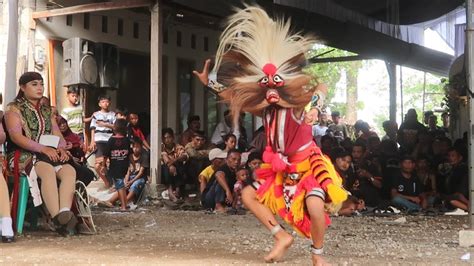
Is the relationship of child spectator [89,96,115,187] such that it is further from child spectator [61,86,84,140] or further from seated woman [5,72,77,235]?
seated woman [5,72,77,235]

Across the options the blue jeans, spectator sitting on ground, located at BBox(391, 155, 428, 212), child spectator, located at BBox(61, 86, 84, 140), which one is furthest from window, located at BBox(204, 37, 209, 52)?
the blue jeans

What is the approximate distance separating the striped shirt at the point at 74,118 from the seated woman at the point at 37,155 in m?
4.86

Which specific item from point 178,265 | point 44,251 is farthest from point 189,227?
point 178,265

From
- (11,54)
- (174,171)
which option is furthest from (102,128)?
(11,54)

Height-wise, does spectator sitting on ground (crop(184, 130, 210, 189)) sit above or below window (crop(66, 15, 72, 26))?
below

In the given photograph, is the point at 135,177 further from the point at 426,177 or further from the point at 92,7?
the point at 426,177

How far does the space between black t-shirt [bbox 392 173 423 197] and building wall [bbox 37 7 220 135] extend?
5092 mm

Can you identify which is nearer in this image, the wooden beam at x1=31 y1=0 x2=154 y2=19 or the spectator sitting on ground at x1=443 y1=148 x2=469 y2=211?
the spectator sitting on ground at x1=443 y1=148 x2=469 y2=211

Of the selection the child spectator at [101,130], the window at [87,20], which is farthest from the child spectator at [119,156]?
the window at [87,20]

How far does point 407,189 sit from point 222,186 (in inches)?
99.6

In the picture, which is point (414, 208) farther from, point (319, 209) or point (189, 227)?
point (319, 209)

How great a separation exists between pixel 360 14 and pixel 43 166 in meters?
10.9

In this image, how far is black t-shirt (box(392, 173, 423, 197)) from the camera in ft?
33.6

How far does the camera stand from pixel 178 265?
203 inches
